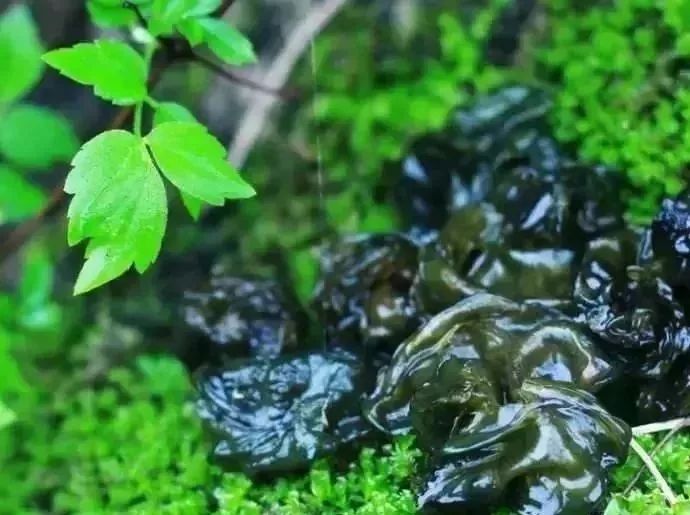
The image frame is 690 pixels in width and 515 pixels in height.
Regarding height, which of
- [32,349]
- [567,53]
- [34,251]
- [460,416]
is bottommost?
[32,349]

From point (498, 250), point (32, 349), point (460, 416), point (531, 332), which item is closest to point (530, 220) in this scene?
point (498, 250)

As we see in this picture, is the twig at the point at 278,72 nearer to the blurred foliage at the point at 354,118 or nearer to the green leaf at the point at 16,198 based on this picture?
the blurred foliage at the point at 354,118

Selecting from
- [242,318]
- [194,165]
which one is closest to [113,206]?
[194,165]

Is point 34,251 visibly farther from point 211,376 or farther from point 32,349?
point 211,376

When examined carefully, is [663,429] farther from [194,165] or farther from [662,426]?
[194,165]

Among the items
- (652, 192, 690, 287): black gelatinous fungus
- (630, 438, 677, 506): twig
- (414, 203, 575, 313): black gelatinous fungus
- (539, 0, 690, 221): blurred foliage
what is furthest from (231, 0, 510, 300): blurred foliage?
(630, 438, 677, 506): twig

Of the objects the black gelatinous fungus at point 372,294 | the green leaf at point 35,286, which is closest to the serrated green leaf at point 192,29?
the black gelatinous fungus at point 372,294

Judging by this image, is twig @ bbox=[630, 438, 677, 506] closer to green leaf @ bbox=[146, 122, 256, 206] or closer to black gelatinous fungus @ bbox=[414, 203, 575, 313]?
black gelatinous fungus @ bbox=[414, 203, 575, 313]
